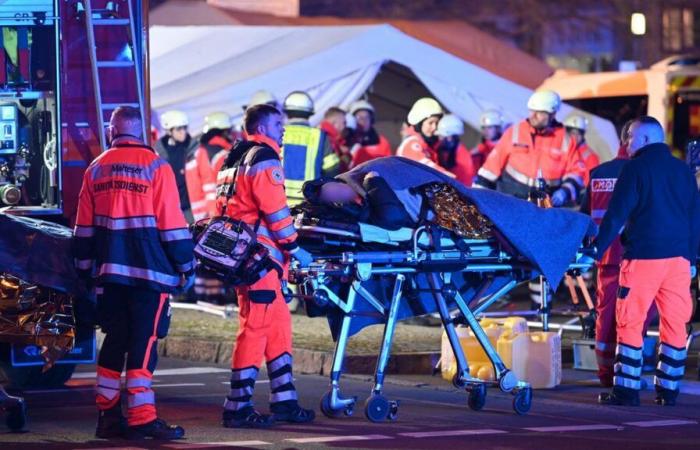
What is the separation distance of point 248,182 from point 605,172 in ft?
11.1

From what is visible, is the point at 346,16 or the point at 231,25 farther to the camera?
the point at 346,16

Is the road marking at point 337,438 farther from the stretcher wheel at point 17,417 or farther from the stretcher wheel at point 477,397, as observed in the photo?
the stretcher wheel at point 17,417

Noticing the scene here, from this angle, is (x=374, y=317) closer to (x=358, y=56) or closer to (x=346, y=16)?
(x=358, y=56)

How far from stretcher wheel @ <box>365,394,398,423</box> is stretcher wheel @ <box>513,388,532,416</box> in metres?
0.92

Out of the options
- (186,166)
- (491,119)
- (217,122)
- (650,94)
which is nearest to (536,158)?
(491,119)

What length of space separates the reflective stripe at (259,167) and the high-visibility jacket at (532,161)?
571 cm

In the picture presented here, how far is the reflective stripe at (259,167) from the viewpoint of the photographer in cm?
1050

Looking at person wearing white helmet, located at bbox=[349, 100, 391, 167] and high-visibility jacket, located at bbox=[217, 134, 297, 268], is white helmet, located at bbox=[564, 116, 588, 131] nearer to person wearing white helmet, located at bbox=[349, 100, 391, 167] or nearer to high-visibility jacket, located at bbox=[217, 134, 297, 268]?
person wearing white helmet, located at bbox=[349, 100, 391, 167]

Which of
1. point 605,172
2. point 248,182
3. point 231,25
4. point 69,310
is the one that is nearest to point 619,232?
point 605,172

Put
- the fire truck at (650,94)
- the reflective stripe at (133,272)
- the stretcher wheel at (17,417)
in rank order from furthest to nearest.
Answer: the fire truck at (650,94)
the stretcher wheel at (17,417)
the reflective stripe at (133,272)

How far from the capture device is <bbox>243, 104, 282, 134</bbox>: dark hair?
35.2ft

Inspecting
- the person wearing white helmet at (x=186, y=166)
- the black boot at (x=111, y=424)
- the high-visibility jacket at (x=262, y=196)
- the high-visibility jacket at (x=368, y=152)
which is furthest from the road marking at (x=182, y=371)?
the high-visibility jacket at (x=368, y=152)

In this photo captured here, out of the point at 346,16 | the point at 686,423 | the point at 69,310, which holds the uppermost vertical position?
the point at 346,16

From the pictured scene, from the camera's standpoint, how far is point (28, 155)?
12.6 metres
